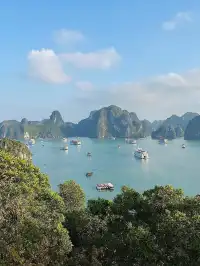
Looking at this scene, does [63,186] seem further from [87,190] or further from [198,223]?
[87,190]

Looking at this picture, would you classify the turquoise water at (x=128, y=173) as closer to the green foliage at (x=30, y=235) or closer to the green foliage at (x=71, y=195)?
the green foliage at (x=71, y=195)

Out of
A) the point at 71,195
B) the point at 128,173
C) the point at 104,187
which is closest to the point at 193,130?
the point at 128,173

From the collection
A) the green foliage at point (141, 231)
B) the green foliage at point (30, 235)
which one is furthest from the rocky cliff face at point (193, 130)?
the green foliage at point (30, 235)

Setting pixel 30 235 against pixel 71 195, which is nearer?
pixel 30 235

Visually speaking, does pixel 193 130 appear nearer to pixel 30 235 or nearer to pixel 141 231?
pixel 141 231

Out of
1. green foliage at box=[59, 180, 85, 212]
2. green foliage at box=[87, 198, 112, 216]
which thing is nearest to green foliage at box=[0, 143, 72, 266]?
green foliage at box=[87, 198, 112, 216]

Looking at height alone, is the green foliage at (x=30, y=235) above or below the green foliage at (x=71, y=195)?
above

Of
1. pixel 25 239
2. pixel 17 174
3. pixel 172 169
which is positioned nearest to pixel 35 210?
pixel 25 239

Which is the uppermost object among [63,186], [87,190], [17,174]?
[17,174]

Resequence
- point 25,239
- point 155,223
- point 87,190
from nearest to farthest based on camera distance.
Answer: point 25,239
point 155,223
point 87,190
